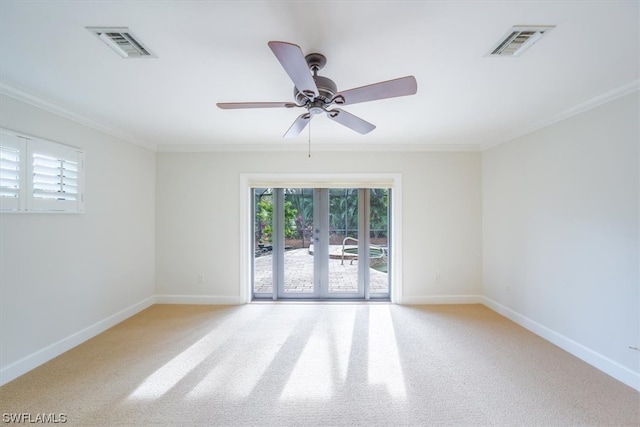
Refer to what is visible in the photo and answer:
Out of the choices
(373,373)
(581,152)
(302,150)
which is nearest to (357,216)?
(302,150)

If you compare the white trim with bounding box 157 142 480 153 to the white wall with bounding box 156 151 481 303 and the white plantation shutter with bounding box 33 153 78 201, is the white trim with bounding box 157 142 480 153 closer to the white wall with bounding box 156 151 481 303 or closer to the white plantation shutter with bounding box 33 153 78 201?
the white wall with bounding box 156 151 481 303

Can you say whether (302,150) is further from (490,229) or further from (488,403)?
(488,403)

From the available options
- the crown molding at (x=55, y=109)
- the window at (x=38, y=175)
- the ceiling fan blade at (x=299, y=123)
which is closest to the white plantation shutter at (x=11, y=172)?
the window at (x=38, y=175)

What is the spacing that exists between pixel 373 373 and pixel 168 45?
9.11 feet

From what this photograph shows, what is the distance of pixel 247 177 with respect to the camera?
3.75m

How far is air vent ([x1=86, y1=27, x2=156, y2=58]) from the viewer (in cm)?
141

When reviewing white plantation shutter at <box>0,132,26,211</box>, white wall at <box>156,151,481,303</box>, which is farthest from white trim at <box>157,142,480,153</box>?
white plantation shutter at <box>0,132,26,211</box>

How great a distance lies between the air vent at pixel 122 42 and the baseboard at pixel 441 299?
388 centimetres

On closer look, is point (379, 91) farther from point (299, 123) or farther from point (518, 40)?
point (518, 40)

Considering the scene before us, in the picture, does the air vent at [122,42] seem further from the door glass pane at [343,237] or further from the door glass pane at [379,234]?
the door glass pane at [379,234]

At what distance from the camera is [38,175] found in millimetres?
2262

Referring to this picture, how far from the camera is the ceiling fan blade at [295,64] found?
44.8 inches

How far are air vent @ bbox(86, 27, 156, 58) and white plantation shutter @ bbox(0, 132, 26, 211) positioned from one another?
137 cm

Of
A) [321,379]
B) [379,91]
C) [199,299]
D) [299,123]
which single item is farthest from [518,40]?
[199,299]
